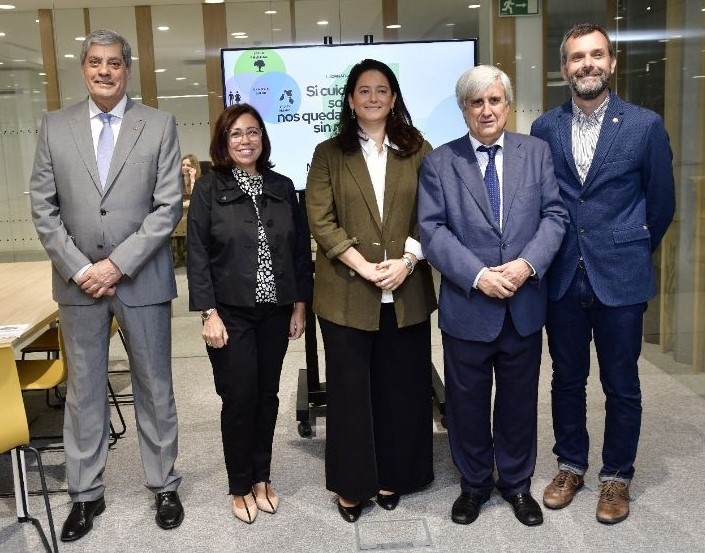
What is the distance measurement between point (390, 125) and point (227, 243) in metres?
0.75

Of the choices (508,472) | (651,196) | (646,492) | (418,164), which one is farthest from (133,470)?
(651,196)

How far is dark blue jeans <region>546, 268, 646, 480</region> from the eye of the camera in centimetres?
289

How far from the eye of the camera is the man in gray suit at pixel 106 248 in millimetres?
2824

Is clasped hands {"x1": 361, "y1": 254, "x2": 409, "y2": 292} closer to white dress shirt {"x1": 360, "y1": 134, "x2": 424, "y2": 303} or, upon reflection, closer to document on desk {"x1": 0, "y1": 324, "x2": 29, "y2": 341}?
white dress shirt {"x1": 360, "y1": 134, "x2": 424, "y2": 303}

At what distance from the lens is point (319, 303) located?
292cm

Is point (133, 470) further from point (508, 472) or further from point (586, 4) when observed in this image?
point (586, 4)

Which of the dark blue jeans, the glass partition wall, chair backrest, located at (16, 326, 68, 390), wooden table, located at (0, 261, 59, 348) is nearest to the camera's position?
the dark blue jeans

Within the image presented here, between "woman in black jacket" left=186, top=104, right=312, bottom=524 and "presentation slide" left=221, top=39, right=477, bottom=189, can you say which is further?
"presentation slide" left=221, top=39, right=477, bottom=189

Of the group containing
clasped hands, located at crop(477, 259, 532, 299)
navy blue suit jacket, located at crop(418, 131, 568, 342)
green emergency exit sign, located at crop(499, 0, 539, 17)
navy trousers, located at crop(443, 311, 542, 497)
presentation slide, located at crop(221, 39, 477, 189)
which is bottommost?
navy trousers, located at crop(443, 311, 542, 497)

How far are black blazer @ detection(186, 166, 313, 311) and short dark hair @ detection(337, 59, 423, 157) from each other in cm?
35

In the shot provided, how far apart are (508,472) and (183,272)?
3189mm

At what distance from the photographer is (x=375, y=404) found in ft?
9.93

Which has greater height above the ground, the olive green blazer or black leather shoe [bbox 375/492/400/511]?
the olive green blazer

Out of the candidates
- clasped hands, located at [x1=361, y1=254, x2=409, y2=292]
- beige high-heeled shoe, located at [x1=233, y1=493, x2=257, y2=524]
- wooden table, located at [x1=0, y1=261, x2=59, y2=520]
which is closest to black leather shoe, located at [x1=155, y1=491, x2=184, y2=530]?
beige high-heeled shoe, located at [x1=233, y1=493, x2=257, y2=524]
